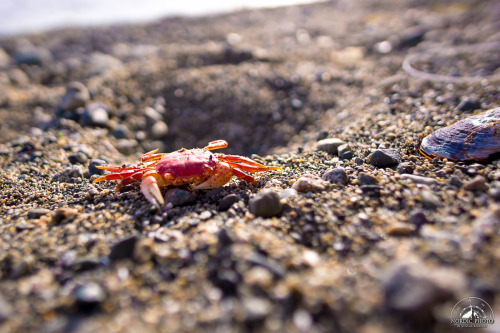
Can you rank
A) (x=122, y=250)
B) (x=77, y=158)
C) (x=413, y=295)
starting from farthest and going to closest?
(x=77, y=158) → (x=122, y=250) → (x=413, y=295)

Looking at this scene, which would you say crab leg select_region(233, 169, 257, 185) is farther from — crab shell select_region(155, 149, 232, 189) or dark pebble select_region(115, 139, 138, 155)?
dark pebble select_region(115, 139, 138, 155)

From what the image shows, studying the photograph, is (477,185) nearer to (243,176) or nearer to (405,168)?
(405,168)

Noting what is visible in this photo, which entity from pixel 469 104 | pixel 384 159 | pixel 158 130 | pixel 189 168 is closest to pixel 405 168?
pixel 384 159

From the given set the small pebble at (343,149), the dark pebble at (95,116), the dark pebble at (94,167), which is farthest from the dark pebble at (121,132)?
the small pebble at (343,149)

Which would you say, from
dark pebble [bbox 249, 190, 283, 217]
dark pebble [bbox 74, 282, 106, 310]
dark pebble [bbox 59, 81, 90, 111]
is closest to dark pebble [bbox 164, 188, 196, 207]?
dark pebble [bbox 249, 190, 283, 217]

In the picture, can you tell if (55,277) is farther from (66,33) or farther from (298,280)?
(66,33)

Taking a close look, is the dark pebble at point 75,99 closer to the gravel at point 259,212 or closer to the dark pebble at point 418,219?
the gravel at point 259,212
